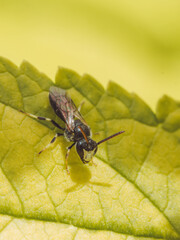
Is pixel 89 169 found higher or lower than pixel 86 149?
lower

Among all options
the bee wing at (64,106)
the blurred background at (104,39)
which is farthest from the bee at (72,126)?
the blurred background at (104,39)

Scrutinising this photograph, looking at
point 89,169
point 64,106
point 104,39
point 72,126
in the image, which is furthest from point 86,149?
point 104,39

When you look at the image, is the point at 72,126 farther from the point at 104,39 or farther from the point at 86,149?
the point at 104,39

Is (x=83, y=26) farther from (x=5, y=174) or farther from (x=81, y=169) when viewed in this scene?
(x=5, y=174)

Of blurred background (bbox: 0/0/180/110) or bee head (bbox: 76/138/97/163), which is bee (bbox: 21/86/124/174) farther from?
blurred background (bbox: 0/0/180/110)

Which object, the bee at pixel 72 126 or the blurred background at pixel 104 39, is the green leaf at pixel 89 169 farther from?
the blurred background at pixel 104 39
